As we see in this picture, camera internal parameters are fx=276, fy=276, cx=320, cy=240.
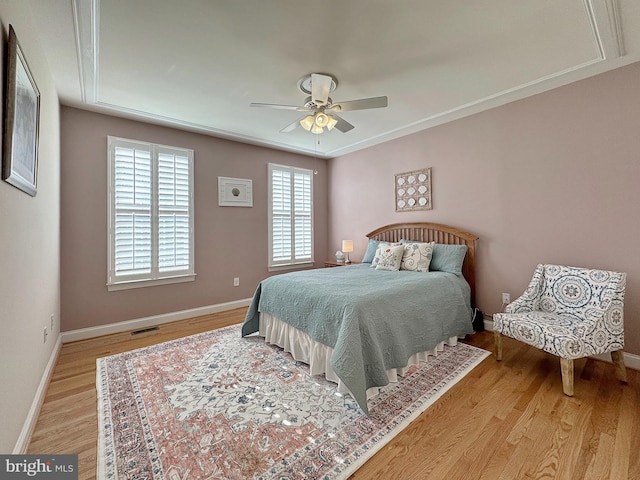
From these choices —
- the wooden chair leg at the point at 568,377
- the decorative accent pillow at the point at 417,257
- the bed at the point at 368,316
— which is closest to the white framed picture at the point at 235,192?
the bed at the point at 368,316

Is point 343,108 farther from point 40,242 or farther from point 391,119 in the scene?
point 40,242

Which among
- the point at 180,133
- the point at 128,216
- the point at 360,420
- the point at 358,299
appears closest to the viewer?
the point at 360,420

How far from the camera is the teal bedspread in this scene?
1.97 metres

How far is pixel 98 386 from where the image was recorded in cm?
222

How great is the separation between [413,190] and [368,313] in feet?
8.62

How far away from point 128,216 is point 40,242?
4.73ft

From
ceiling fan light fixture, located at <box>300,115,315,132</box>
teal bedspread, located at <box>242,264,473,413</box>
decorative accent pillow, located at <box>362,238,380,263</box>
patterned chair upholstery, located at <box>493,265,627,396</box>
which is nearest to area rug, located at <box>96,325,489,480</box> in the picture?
teal bedspread, located at <box>242,264,473,413</box>

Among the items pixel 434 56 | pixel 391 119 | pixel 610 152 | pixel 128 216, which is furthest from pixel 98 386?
pixel 610 152

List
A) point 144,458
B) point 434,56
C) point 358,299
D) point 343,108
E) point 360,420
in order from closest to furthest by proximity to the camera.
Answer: point 144,458
point 360,420
point 358,299
point 434,56
point 343,108

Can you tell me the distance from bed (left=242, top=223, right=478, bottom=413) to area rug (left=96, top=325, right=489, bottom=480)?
16 centimetres

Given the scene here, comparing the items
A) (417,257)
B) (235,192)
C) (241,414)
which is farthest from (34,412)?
(417,257)

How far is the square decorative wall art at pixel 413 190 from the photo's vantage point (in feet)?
13.0

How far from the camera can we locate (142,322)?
142 inches

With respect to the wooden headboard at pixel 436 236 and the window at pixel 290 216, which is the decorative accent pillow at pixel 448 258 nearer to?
the wooden headboard at pixel 436 236
